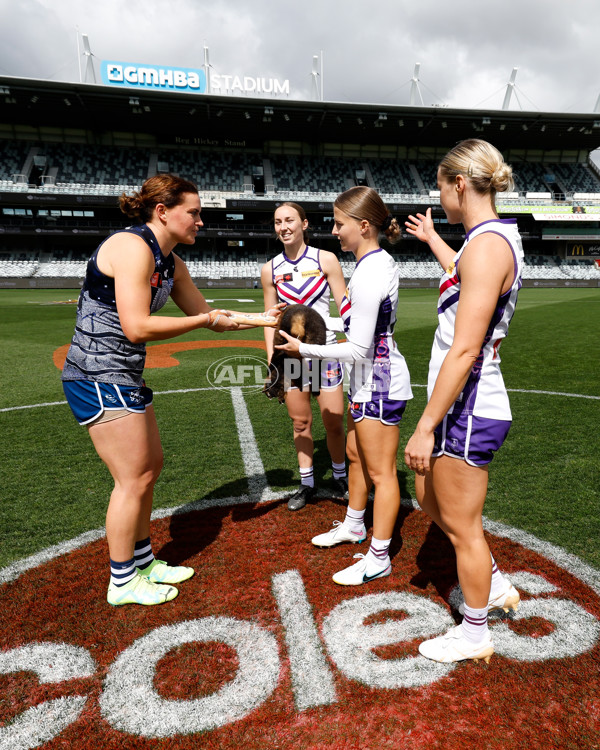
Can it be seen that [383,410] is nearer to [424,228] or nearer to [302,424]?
[424,228]

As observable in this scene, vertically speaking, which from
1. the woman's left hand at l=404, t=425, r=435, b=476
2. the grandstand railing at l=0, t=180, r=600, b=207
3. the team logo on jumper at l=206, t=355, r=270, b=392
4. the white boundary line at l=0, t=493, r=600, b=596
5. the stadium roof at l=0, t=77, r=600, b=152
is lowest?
the white boundary line at l=0, t=493, r=600, b=596

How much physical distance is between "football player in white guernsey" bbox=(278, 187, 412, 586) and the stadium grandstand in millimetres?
37468

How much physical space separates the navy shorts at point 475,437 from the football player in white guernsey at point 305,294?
1931 mm

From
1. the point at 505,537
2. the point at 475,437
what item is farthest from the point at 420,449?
the point at 505,537

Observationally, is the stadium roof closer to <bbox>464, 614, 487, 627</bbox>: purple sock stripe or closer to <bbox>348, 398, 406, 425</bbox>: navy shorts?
<bbox>348, 398, 406, 425</bbox>: navy shorts

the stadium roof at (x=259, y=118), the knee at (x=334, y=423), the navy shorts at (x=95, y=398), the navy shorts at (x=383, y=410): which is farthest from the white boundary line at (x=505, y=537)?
the stadium roof at (x=259, y=118)

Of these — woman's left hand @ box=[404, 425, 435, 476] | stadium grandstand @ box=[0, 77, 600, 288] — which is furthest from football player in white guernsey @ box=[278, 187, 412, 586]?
stadium grandstand @ box=[0, 77, 600, 288]

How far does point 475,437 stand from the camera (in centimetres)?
198

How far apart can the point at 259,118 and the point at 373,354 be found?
45773 millimetres

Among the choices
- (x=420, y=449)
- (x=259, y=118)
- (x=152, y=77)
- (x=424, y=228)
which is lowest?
(x=420, y=449)

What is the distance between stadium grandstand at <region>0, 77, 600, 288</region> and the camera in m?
39.5

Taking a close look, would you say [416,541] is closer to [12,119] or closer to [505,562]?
[505,562]

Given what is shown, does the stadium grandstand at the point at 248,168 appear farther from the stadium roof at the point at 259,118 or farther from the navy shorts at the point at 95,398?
the navy shorts at the point at 95,398

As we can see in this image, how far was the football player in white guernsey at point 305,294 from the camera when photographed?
385 centimetres
